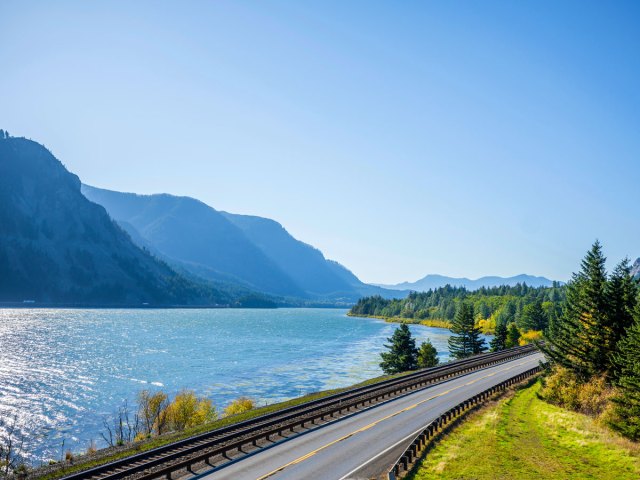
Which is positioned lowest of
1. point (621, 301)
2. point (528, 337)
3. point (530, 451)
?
point (530, 451)

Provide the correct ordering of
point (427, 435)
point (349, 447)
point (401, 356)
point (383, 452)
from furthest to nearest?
point (401, 356) < point (427, 435) < point (349, 447) < point (383, 452)

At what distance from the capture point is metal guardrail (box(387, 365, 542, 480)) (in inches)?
1040

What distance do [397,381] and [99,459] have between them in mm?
36502

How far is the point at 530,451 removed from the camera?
104ft

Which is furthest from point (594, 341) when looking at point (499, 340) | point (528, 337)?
point (528, 337)

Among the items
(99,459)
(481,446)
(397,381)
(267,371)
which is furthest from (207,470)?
(267,371)

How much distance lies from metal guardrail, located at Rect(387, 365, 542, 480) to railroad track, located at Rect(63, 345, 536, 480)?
27.5 feet

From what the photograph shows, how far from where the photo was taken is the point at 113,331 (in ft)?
516

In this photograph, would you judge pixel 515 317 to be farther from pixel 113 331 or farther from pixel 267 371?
pixel 113 331

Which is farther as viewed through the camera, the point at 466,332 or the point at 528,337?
the point at 528,337

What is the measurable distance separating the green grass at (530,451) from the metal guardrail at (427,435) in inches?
26.6

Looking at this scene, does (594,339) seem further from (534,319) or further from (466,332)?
(534,319)

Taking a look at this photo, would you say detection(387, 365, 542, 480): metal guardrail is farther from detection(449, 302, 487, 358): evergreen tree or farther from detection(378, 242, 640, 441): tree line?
detection(449, 302, 487, 358): evergreen tree

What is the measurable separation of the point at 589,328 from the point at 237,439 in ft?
114
